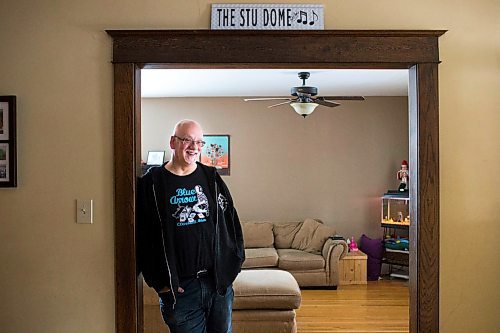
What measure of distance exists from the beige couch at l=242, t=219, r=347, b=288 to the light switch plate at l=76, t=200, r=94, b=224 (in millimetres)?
4735

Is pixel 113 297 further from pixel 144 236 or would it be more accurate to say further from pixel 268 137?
pixel 268 137

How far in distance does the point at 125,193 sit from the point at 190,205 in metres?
0.30

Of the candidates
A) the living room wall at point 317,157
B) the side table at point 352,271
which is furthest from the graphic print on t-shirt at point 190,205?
the living room wall at point 317,157

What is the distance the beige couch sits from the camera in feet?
24.2

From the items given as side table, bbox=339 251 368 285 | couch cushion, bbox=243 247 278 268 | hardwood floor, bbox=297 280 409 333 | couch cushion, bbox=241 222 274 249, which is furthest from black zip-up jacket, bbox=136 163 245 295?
couch cushion, bbox=241 222 274 249

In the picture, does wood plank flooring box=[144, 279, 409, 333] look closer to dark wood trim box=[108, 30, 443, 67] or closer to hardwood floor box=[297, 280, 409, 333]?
hardwood floor box=[297, 280, 409, 333]

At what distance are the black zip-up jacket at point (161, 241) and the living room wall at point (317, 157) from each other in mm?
5479

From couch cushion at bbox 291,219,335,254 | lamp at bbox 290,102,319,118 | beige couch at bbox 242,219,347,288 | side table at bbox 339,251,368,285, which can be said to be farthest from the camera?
couch cushion at bbox 291,219,335,254

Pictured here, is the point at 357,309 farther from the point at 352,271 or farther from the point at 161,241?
the point at 161,241

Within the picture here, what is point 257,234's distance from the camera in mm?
8031

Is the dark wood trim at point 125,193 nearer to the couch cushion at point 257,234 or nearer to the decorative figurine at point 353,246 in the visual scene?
the couch cushion at point 257,234

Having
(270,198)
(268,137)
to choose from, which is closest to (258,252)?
(270,198)

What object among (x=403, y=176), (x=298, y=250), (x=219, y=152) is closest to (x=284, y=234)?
(x=298, y=250)

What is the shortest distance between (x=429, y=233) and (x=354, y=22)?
1.02 meters
